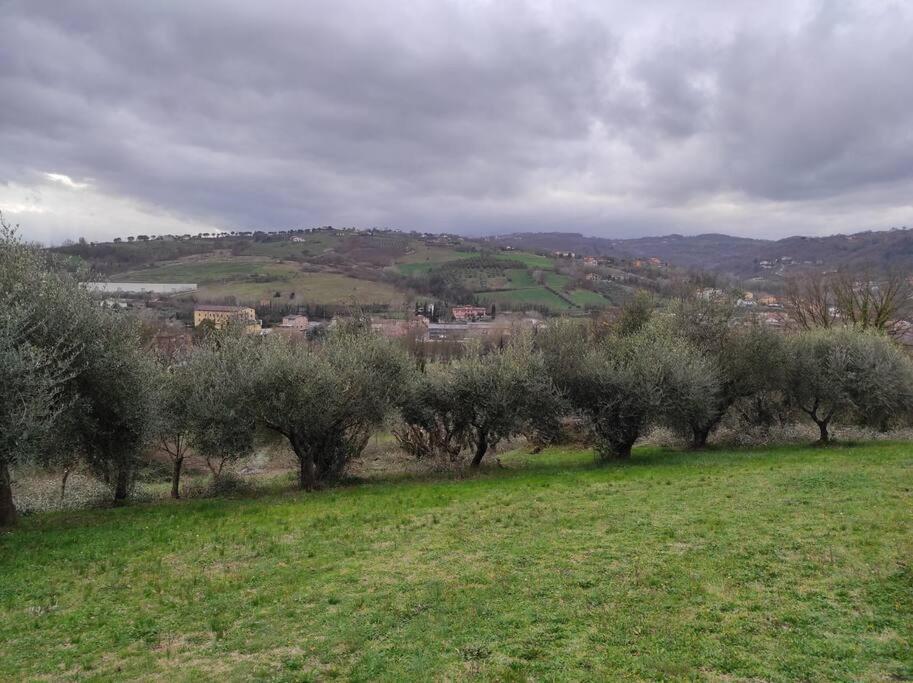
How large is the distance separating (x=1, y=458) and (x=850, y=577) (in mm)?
19884

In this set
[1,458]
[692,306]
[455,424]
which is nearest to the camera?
[1,458]

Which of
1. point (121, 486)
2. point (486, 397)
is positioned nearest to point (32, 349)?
point (121, 486)

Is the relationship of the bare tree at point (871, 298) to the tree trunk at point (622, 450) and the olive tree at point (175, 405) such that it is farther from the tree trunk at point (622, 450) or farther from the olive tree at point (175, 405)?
the olive tree at point (175, 405)

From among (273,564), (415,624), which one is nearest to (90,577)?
(273,564)

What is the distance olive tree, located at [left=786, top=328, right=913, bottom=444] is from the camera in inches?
1061

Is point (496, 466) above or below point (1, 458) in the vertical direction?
below

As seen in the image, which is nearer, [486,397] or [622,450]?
[486,397]

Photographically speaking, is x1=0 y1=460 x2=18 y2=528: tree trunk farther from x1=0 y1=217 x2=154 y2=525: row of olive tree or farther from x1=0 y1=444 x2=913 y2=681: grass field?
x1=0 y1=444 x2=913 y2=681: grass field

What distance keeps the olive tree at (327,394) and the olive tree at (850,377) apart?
21.2 metres

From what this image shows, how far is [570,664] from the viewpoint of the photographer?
7539 mm

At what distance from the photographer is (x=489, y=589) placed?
33.1ft

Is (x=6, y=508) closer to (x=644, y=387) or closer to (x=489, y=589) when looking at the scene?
(x=489, y=589)

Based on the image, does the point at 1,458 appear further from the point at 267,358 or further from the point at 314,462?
the point at 314,462

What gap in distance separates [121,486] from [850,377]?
33692mm
